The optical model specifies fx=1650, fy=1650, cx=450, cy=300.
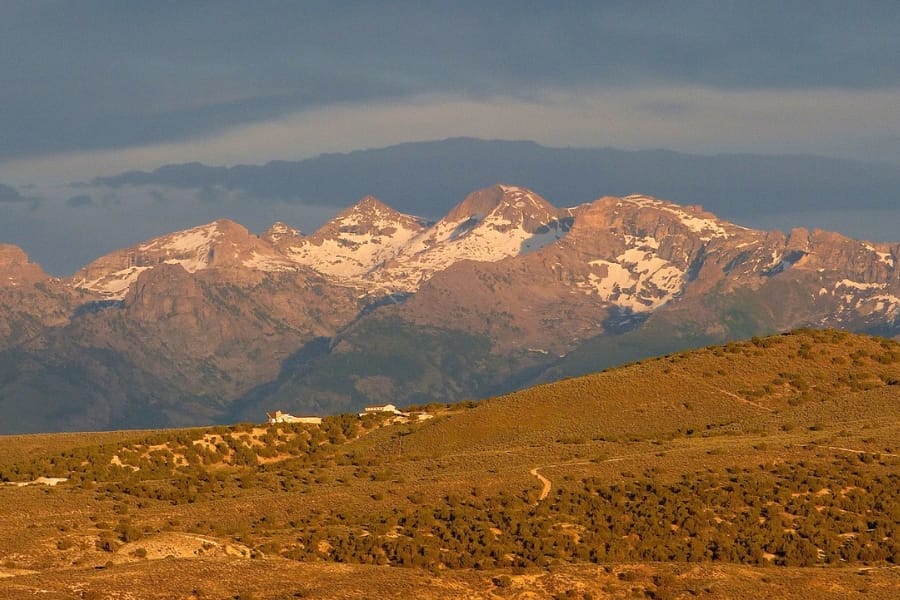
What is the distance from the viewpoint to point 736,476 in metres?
115

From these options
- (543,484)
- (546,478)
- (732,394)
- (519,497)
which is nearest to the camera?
(519,497)

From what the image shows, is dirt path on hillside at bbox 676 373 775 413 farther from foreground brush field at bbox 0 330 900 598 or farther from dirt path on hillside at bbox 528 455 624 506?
dirt path on hillside at bbox 528 455 624 506

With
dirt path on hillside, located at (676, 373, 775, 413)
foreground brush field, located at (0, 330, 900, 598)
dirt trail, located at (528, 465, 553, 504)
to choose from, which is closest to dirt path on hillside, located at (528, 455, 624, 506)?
dirt trail, located at (528, 465, 553, 504)

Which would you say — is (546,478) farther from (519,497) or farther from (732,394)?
(732,394)

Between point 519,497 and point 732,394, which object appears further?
point 732,394

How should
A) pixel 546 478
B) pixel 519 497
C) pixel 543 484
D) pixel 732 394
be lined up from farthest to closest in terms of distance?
pixel 732 394 → pixel 546 478 → pixel 543 484 → pixel 519 497

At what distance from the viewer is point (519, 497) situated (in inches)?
4353

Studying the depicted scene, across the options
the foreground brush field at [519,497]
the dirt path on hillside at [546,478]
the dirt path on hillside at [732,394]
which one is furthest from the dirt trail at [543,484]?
the dirt path on hillside at [732,394]

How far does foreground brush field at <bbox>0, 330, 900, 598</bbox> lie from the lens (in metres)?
84.5

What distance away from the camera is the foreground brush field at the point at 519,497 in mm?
84500

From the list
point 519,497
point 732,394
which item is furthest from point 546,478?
point 732,394

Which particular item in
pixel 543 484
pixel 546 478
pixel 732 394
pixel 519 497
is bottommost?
pixel 519 497

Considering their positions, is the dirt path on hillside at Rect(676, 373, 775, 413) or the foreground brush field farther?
the dirt path on hillside at Rect(676, 373, 775, 413)

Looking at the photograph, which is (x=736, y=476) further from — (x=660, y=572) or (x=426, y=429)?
(x=426, y=429)
